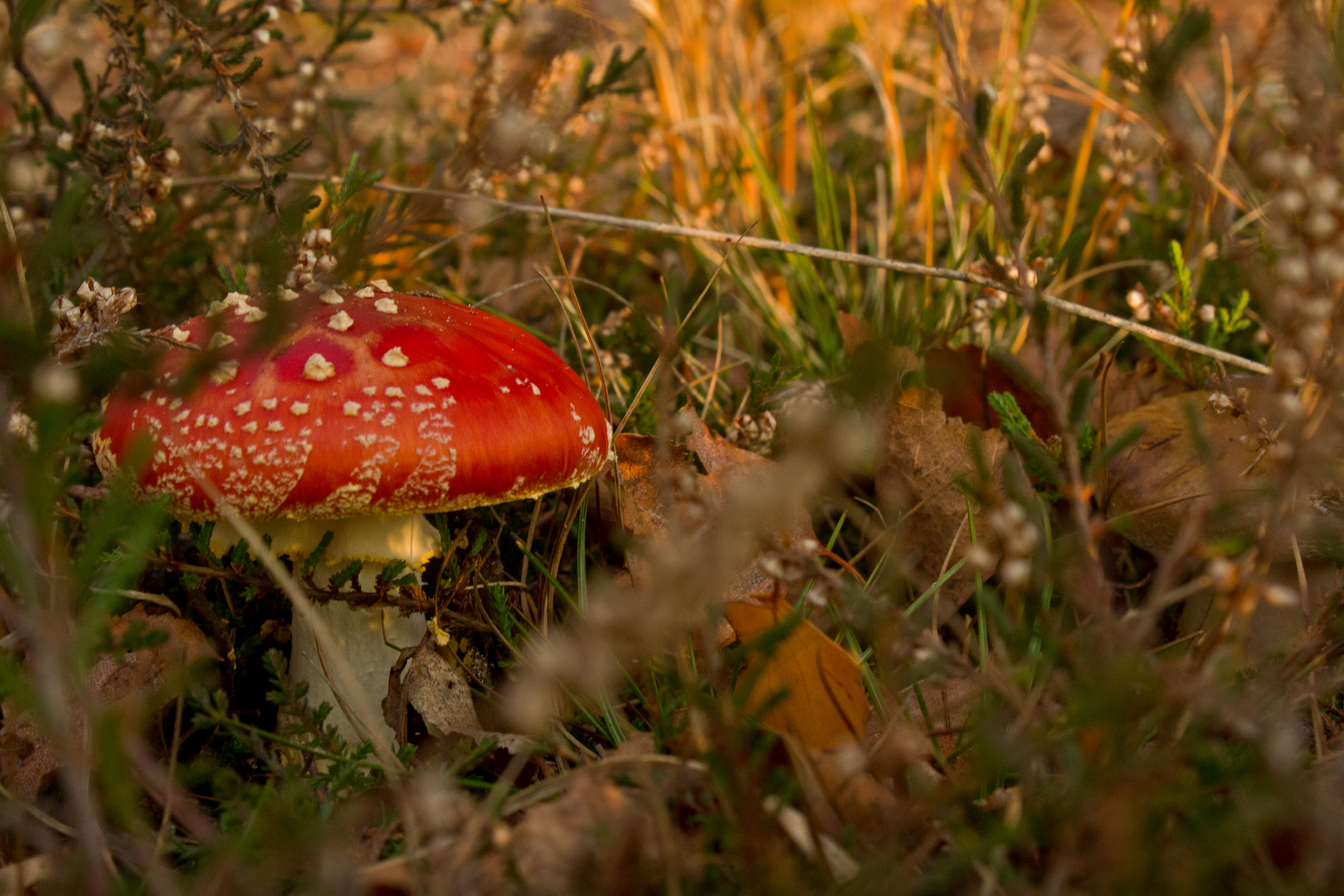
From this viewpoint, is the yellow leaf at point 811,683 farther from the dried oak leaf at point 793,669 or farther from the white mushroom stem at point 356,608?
the white mushroom stem at point 356,608

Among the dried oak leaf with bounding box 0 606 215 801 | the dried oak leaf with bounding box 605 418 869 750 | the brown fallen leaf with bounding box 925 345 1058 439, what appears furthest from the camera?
the brown fallen leaf with bounding box 925 345 1058 439

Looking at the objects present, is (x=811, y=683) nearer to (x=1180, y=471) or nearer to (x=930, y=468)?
(x=930, y=468)

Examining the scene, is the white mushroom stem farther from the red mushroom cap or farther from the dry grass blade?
the dry grass blade

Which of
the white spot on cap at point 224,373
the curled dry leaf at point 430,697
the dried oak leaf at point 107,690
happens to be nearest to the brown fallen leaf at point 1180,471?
the curled dry leaf at point 430,697

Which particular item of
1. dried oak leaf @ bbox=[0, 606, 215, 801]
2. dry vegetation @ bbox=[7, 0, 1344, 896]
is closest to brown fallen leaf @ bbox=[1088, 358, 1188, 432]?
dry vegetation @ bbox=[7, 0, 1344, 896]

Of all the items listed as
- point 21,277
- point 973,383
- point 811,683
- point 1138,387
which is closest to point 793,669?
point 811,683

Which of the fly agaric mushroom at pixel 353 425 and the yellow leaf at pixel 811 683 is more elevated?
the fly agaric mushroom at pixel 353 425

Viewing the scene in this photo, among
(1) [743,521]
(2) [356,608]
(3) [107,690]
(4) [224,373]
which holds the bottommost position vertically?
(3) [107,690]
